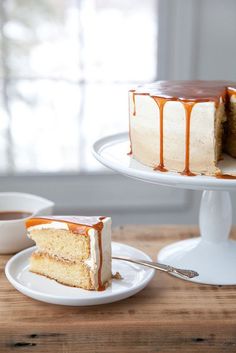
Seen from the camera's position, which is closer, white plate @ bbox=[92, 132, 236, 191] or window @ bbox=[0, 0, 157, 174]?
white plate @ bbox=[92, 132, 236, 191]

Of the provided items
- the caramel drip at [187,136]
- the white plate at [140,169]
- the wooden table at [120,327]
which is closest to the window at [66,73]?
the white plate at [140,169]

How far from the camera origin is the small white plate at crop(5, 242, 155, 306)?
36.0 inches

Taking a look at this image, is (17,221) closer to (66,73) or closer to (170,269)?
(170,269)

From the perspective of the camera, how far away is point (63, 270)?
988 mm

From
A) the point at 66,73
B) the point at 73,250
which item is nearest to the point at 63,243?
the point at 73,250

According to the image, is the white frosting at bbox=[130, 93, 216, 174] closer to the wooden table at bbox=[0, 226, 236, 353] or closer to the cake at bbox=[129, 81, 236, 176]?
the cake at bbox=[129, 81, 236, 176]

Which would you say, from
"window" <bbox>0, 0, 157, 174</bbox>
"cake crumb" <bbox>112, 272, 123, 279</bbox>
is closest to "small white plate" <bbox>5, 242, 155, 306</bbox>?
"cake crumb" <bbox>112, 272, 123, 279</bbox>

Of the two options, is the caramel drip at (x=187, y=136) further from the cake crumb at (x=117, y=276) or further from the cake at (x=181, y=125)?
the cake crumb at (x=117, y=276)

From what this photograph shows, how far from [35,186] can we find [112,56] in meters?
0.58

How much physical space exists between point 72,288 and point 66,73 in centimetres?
138

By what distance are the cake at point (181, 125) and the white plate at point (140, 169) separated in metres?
0.02

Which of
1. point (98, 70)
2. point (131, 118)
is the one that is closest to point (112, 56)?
point (98, 70)

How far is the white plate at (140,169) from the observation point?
37.2 inches

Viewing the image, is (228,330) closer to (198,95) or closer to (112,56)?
(198,95)
